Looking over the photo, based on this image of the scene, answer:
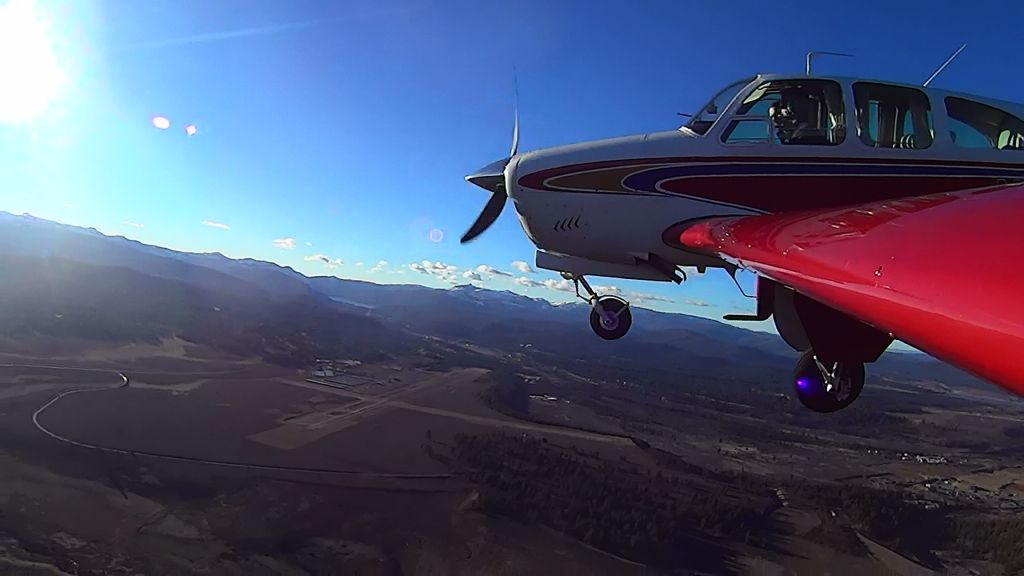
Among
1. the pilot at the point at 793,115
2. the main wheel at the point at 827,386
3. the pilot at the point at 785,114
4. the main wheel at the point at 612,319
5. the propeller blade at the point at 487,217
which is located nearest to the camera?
the pilot at the point at 793,115

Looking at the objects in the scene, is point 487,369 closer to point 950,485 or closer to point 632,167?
point 950,485

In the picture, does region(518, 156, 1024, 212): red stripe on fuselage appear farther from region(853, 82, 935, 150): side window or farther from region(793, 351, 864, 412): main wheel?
region(793, 351, 864, 412): main wheel

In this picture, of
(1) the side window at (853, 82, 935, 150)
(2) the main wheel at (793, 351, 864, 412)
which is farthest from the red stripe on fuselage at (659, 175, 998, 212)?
(2) the main wheel at (793, 351, 864, 412)

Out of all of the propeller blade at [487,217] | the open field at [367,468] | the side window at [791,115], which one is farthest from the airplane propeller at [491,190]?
the open field at [367,468]

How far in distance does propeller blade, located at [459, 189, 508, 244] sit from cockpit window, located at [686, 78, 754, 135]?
308 cm

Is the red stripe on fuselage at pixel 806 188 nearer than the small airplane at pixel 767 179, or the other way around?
the small airplane at pixel 767 179

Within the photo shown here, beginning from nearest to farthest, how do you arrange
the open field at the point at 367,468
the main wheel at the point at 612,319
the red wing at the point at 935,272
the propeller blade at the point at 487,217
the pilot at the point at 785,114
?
the red wing at the point at 935,272, the pilot at the point at 785,114, the propeller blade at the point at 487,217, the main wheel at the point at 612,319, the open field at the point at 367,468

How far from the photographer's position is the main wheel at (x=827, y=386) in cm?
775

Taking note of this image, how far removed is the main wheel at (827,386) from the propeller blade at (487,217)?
5.13m

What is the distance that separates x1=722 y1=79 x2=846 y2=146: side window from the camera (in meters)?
6.59

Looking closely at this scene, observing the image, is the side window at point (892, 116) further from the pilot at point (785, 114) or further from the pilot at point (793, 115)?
the pilot at point (785, 114)

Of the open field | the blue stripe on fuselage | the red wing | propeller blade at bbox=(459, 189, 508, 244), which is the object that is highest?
the blue stripe on fuselage

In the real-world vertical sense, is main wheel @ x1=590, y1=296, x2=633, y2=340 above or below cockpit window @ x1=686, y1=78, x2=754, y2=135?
below

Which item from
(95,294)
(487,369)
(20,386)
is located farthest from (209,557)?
(95,294)
